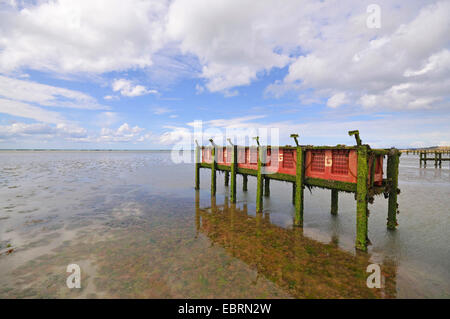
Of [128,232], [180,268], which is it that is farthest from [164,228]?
[180,268]

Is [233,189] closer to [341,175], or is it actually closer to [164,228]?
[164,228]

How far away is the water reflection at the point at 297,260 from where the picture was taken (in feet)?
18.9

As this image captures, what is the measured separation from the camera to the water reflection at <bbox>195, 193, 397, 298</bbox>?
18.9 feet

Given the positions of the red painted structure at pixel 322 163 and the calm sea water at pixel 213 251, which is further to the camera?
the red painted structure at pixel 322 163

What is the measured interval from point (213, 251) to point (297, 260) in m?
3.09

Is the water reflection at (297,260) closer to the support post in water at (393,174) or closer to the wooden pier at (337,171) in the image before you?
the wooden pier at (337,171)

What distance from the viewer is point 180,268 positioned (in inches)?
268

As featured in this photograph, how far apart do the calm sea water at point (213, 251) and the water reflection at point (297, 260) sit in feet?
0.12

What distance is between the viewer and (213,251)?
316 inches

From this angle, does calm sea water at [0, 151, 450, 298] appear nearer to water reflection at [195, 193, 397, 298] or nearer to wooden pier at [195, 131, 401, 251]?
water reflection at [195, 193, 397, 298]

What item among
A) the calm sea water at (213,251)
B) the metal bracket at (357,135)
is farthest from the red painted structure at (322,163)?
the calm sea water at (213,251)

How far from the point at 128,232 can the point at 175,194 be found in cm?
880

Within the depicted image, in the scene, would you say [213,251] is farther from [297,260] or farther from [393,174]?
[393,174]
